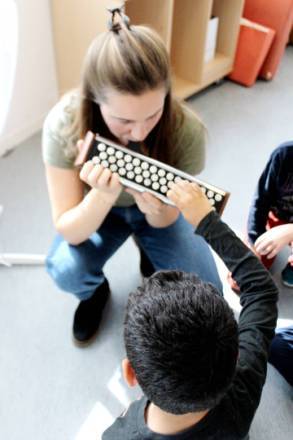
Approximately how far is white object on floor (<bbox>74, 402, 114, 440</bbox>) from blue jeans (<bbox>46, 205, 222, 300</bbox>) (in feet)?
0.98

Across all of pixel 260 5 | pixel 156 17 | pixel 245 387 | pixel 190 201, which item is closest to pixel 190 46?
pixel 156 17

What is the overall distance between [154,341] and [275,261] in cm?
105

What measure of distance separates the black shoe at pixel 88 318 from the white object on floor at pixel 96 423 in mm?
186

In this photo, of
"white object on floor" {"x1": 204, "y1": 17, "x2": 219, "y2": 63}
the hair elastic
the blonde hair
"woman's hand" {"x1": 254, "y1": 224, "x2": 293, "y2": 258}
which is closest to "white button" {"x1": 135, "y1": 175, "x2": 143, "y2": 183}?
the blonde hair

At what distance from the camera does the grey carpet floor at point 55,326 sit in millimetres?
1094

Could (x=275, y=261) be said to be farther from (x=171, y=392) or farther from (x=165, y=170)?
(x=171, y=392)

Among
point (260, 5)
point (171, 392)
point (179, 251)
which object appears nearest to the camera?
point (171, 392)

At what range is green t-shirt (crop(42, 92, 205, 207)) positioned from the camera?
962 millimetres

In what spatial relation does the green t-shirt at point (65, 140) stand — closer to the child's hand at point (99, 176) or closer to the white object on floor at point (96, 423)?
the child's hand at point (99, 176)

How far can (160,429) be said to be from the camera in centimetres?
61

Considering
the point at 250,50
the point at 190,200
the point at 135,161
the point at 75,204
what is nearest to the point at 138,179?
the point at 135,161

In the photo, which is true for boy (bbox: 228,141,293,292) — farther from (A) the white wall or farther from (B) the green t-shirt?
(A) the white wall

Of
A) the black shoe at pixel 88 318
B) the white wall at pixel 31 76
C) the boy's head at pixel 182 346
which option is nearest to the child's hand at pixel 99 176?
the boy's head at pixel 182 346

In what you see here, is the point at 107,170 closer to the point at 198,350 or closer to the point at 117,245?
the point at 117,245
